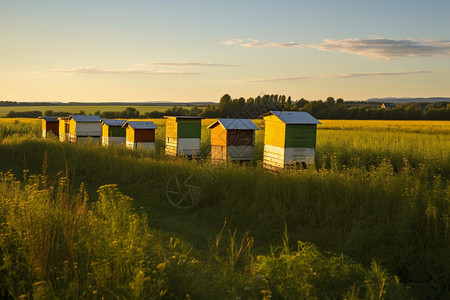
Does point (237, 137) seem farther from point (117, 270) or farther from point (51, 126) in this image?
point (51, 126)

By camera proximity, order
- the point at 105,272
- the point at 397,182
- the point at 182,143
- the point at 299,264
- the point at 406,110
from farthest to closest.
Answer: the point at 406,110, the point at 182,143, the point at 397,182, the point at 299,264, the point at 105,272

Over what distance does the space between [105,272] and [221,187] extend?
22.1ft

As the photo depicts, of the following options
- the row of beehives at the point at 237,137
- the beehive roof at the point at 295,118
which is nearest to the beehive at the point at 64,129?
the row of beehives at the point at 237,137

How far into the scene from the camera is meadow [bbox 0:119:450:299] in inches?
196

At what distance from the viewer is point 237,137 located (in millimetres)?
15383

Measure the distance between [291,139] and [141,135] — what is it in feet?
29.0

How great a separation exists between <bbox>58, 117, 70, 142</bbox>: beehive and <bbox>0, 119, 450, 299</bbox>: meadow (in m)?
13.9

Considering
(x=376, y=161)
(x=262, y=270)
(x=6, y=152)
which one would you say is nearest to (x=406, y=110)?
(x=376, y=161)

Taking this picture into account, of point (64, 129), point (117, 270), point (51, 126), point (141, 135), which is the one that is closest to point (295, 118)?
point (141, 135)

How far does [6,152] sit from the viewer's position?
23.1 metres

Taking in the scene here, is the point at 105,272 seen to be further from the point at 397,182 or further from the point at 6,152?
the point at 6,152

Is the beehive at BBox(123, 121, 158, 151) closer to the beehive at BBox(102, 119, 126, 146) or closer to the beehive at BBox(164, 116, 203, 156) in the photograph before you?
the beehive at BBox(164, 116, 203, 156)

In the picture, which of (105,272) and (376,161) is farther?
(376,161)

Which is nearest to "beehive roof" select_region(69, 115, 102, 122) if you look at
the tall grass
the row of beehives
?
the row of beehives
